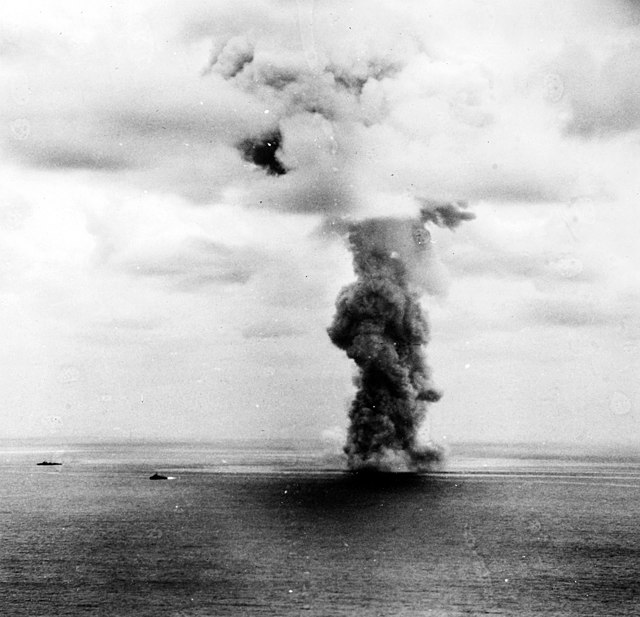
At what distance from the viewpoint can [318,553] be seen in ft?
271

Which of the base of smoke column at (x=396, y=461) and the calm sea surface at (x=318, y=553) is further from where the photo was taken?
the base of smoke column at (x=396, y=461)

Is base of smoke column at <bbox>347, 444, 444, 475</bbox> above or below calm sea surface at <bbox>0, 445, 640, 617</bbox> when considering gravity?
above

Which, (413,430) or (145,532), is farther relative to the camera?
(413,430)

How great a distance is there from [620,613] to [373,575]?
69.8 feet

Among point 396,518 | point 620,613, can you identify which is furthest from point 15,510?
point 620,613

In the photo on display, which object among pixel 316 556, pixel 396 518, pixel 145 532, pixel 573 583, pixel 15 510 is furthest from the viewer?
pixel 15 510

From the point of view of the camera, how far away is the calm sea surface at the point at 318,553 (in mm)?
63000

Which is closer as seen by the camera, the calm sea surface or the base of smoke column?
the calm sea surface

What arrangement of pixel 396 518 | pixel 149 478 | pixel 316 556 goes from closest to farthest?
pixel 316 556 < pixel 396 518 < pixel 149 478

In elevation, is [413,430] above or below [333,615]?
above

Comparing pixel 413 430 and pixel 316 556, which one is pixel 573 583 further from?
pixel 413 430

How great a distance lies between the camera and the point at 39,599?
62.7 meters

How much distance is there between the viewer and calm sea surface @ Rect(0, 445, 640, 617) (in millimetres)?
63000

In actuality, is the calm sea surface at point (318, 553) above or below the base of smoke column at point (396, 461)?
below
